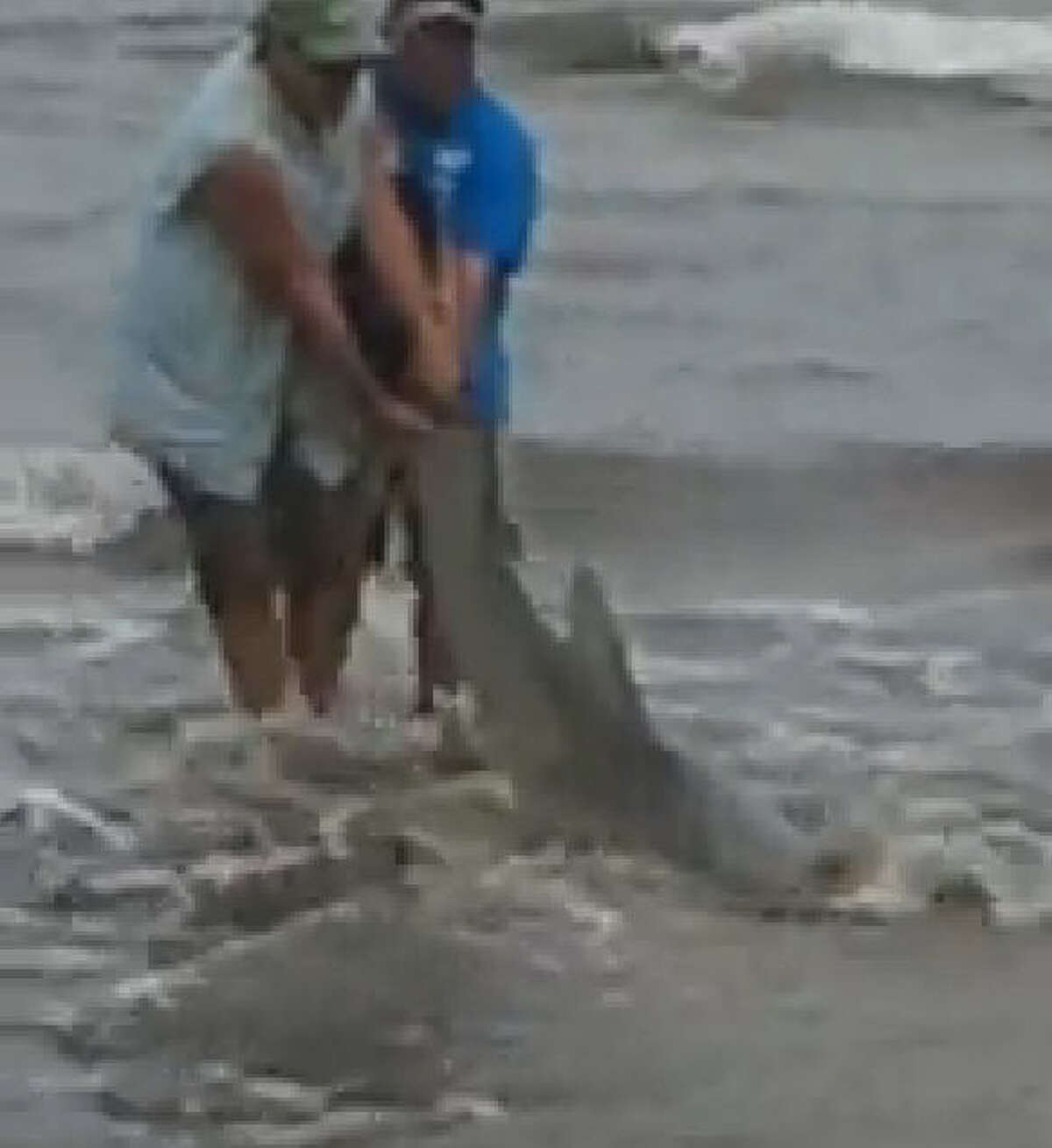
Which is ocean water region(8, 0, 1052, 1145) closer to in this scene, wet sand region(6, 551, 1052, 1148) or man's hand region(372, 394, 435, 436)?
wet sand region(6, 551, 1052, 1148)

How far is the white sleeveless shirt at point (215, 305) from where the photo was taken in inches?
289

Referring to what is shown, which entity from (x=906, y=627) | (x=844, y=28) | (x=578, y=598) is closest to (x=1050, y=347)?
(x=906, y=627)

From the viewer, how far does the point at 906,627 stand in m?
9.73

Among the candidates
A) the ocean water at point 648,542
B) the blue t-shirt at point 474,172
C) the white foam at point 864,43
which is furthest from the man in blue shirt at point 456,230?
the white foam at point 864,43

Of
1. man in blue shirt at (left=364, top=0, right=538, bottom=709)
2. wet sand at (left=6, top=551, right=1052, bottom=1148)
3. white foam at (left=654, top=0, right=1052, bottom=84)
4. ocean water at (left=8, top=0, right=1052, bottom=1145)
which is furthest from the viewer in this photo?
white foam at (left=654, top=0, right=1052, bottom=84)

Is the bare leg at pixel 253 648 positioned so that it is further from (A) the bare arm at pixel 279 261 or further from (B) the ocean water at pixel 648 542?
(A) the bare arm at pixel 279 261

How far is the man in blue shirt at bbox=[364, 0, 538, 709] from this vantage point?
746 centimetres

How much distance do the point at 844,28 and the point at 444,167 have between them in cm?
1665

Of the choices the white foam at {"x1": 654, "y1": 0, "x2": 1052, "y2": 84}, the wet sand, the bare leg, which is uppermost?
the bare leg

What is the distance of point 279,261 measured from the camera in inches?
289

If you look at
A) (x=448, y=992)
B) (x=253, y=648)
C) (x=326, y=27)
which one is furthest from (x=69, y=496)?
(x=448, y=992)

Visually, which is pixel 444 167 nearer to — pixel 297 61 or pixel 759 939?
pixel 297 61

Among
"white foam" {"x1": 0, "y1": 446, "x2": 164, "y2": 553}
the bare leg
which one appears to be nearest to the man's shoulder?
the bare leg

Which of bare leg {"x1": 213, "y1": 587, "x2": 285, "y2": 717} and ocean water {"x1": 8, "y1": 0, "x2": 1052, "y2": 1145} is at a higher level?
bare leg {"x1": 213, "y1": 587, "x2": 285, "y2": 717}
